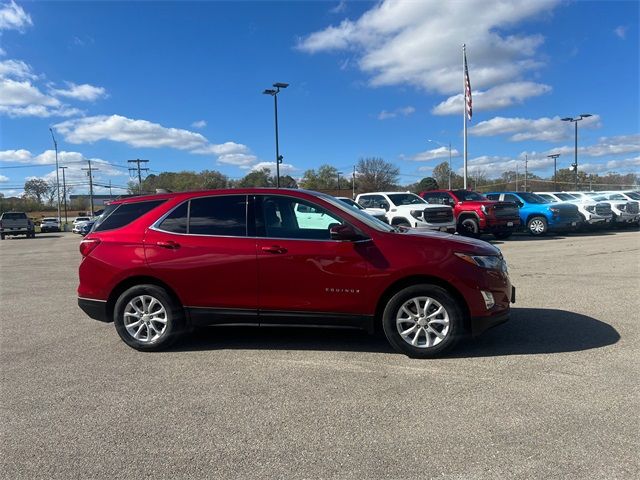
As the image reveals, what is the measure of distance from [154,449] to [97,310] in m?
2.69

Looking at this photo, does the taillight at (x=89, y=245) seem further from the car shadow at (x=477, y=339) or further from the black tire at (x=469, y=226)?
the black tire at (x=469, y=226)

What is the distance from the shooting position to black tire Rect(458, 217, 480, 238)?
1781 centimetres

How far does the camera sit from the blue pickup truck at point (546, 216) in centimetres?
1916

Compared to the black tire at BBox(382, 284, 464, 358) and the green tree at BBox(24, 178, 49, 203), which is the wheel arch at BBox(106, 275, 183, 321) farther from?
the green tree at BBox(24, 178, 49, 203)

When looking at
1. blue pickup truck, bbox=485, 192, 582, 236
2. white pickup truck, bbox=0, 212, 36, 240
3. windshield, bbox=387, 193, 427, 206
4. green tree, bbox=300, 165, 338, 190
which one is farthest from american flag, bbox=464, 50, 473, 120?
green tree, bbox=300, 165, 338, 190

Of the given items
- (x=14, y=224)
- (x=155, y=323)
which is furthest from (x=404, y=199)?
(x=14, y=224)

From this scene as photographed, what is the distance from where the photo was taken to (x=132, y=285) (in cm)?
535

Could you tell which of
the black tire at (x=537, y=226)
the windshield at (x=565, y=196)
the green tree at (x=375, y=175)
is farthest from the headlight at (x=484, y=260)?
the green tree at (x=375, y=175)

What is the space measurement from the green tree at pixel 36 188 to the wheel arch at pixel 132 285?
11617cm

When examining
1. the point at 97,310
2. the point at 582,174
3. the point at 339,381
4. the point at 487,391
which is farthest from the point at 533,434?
the point at 582,174

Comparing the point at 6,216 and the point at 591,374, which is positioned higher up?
the point at 6,216

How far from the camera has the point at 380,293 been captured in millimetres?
4766

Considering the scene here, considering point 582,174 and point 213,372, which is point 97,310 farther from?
point 582,174

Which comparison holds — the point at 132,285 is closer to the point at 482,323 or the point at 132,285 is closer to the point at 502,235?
the point at 482,323
